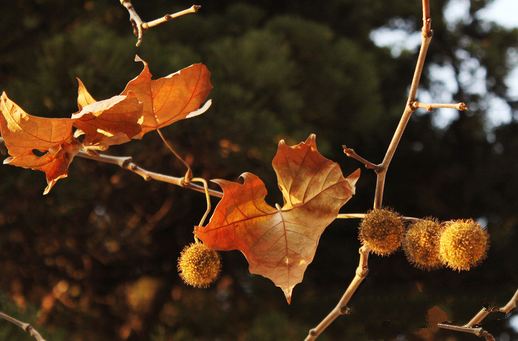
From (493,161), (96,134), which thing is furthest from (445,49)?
(96,134)

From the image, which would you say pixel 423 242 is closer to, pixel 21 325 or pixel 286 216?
pixel 286 216

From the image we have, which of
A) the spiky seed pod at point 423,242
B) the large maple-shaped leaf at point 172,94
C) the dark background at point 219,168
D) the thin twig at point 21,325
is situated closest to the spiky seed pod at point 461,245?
the spiky seed pod at point 423,242

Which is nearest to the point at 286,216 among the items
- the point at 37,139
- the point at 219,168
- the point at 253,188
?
the point at 253,188

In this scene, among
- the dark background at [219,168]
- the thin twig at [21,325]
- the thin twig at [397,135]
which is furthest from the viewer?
the dark background at [219,168]

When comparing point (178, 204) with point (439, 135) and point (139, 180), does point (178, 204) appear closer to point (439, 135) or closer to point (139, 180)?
point (139, 180)

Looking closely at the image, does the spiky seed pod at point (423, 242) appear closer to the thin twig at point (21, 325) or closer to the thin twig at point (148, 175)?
the thin twig at point (148, 175)
